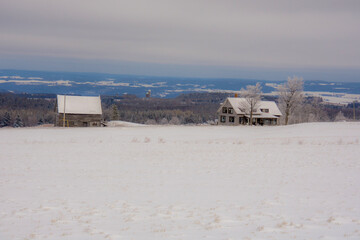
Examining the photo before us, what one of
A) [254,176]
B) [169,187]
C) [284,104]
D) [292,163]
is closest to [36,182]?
[169,187]

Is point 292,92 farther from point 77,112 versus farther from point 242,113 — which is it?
point 77,112

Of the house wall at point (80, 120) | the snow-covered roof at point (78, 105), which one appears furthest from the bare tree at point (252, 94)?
the house wall at point (80, 120)

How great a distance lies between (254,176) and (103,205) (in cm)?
810

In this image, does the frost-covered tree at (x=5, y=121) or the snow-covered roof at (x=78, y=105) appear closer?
the snow-covered roof at (x=78, y=105)

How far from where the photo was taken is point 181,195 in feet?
42.8

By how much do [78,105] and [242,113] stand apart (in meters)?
34.5

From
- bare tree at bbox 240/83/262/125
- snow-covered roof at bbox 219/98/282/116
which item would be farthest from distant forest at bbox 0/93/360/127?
bare tree at bbox 240/83/262/125

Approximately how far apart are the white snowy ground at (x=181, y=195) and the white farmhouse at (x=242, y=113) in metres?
49.2

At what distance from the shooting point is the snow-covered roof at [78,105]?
2420 inches

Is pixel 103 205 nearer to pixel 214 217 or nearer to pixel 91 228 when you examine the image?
pixel 91 228

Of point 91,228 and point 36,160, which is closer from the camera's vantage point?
point 91,228

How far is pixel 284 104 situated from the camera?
6519 centimetres

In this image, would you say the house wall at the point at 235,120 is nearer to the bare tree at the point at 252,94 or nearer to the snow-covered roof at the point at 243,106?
the snow-covered roof at the point at 243,106

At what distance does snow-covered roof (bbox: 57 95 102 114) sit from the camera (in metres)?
61.5
